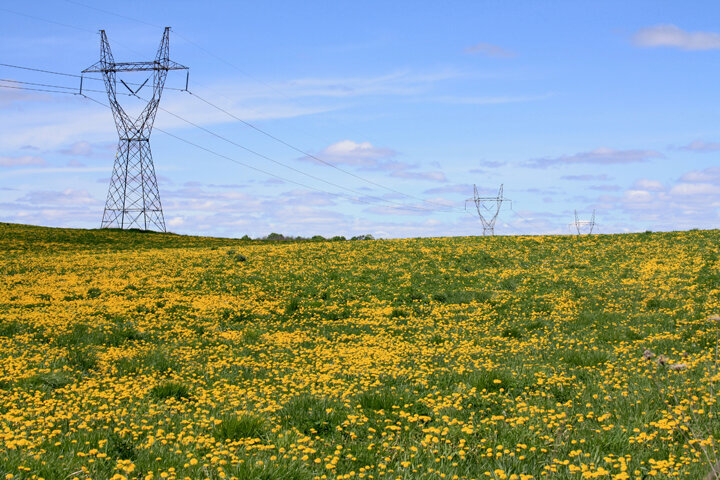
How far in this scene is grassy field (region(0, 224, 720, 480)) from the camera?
7117 mm

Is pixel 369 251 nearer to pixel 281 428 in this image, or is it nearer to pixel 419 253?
pixel 419 253

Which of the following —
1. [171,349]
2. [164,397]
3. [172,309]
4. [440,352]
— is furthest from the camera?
[172,309]

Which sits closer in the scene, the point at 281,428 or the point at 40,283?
the point at 281,428

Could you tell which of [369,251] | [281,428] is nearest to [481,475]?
[281,428]

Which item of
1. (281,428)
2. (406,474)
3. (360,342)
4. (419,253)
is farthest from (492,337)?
(419,253)

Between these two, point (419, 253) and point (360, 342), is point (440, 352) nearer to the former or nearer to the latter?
point (360, 342)

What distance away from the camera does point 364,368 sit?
12.3m

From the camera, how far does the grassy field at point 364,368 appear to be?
7117 millimetres

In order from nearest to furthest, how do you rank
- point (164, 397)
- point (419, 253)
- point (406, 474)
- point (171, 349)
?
point (406, 474) < point (164, 397) < point (171, 349) < point (419, 253)

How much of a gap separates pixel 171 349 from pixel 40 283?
15.3 metres

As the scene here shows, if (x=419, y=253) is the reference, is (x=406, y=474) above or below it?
below

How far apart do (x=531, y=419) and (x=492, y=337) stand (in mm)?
7521

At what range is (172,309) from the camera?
20781 millimetres

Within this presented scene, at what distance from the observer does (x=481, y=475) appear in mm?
6562
